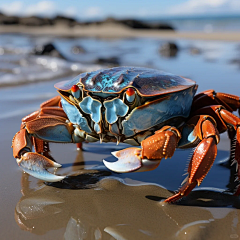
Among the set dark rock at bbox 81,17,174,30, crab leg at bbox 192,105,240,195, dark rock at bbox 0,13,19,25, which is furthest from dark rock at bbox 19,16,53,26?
crab leg at bbox 192,105,240,195

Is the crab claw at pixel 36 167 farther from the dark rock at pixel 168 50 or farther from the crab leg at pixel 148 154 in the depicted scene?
the dark rock at pixel 168 50

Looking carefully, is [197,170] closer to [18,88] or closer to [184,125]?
[184,125]

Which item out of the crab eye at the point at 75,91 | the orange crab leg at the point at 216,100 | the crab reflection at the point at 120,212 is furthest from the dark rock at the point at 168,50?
the crab reflection at the point at 120,212

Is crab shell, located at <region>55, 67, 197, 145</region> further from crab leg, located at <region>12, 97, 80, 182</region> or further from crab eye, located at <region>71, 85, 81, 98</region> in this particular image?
crab leg, located at <region>12, 97, 80, 182</region>

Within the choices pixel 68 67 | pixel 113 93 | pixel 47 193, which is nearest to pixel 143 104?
pixel 113 93

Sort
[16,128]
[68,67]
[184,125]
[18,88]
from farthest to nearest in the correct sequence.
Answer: [68,67]
[18,88]
[16,128]
[184,125]

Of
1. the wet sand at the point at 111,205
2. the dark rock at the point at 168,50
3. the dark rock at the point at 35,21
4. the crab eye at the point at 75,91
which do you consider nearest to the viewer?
the wet sand at the point at 111,205

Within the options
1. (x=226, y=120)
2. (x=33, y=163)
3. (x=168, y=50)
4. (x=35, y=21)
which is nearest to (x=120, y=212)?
(x=33, y=163)

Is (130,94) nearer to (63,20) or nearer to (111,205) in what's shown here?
(111,205)
